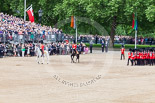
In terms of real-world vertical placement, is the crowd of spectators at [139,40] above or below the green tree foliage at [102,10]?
below

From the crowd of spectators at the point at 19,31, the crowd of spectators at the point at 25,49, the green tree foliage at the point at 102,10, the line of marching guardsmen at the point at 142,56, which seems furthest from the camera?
the green tree foliage at the point at 102,10

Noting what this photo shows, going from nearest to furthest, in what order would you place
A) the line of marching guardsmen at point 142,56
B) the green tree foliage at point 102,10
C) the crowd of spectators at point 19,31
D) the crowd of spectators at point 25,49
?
the line of marching guardsmen at point 142,56 < the crowd of spectators at point 25,49 < the crowd of spectators at point 19,31 < the green tree foliage at point 102,10

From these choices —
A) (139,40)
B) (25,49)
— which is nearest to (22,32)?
(25,49)

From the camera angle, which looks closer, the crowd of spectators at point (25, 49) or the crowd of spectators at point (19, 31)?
the crowd of spectators at point (25, 49)

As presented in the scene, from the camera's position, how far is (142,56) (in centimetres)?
3681

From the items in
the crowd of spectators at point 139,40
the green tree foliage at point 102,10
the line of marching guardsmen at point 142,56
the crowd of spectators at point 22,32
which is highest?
the green tree foliage at point 102,10

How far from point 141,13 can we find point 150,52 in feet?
92.2

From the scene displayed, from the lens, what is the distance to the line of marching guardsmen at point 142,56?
3659 cm

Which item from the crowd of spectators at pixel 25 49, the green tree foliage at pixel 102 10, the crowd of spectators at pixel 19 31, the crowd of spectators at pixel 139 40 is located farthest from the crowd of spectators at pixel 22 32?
the crowd of spectators at pixel 139 40

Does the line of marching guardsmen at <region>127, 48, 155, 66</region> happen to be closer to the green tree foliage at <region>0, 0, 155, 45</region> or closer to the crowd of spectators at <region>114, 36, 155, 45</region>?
the green tree foliage at <region>0, 0, 155, 45</region>

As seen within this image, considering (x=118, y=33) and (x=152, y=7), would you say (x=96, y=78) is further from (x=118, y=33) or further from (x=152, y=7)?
(x=118, y=33)

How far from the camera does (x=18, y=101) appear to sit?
16.8m

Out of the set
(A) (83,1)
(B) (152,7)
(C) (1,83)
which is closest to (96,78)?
(C) (1,83)

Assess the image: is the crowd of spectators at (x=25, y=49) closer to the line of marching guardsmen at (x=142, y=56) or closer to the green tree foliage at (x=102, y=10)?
the line of marching guardsmen at (x=142, y=56)
